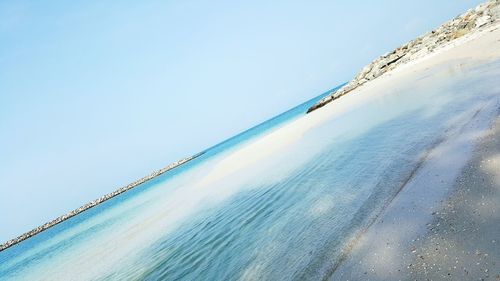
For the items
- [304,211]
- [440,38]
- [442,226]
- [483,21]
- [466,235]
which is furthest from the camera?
[440,38]

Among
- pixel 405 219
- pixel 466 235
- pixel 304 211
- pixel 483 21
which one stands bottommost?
pixel 304 211

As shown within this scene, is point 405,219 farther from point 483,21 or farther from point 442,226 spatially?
point 483,21

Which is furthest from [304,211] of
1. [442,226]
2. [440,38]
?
[440,38]

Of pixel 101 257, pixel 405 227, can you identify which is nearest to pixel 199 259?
pixel 405 227

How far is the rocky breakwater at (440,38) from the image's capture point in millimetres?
39647

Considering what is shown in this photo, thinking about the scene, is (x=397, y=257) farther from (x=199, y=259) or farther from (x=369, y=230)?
(x=199, y=259)

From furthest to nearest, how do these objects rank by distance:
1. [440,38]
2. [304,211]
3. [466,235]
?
[440,38] < [304,211] < [466,235]

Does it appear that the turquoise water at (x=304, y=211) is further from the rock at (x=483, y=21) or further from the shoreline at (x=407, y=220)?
the rock at (x=483, y=21)

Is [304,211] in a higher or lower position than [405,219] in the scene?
lower

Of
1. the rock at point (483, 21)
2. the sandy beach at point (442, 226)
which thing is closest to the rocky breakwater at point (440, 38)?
the rock at point (483, 21)

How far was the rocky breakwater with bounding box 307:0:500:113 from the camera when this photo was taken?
3965 centimetres

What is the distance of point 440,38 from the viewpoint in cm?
4716

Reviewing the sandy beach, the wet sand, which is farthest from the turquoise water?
the wet sand

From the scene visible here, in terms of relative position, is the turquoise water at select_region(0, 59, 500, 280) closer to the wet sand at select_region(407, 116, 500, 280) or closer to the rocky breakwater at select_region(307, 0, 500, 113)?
the wet sand at select_region(407, 116, 500, 280)
